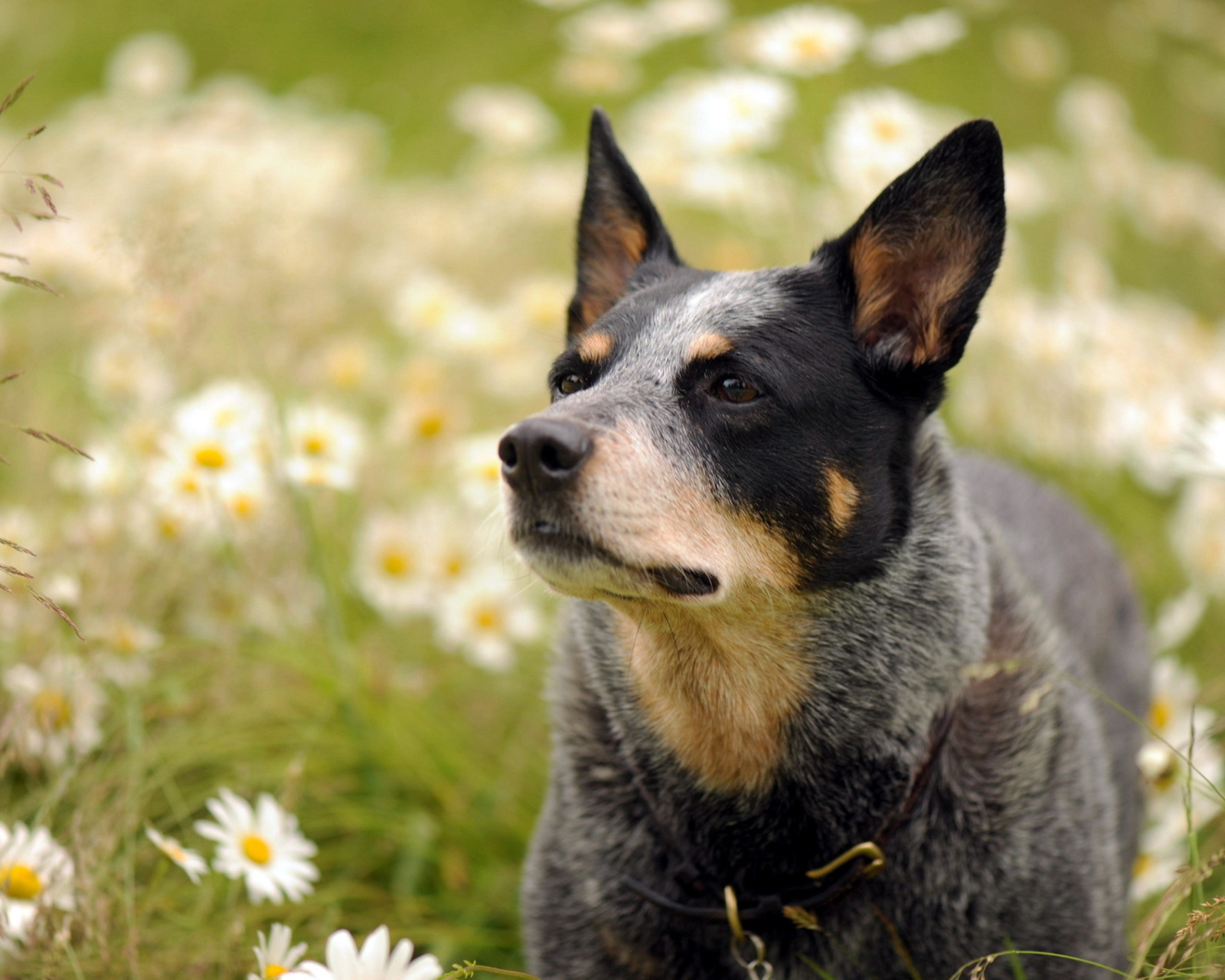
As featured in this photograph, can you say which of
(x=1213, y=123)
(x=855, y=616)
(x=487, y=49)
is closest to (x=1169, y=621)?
(x=855, y=616)

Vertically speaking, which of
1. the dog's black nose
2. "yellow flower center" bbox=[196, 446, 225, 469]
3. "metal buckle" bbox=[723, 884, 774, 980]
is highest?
the dog's black nose

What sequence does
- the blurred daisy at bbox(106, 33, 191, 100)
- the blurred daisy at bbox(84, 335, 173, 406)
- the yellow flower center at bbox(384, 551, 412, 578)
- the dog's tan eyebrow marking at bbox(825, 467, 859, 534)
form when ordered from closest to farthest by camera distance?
1. the dog's tan eyebrow marking at bbox(825, 467, 859, 534)
2. the yellow flower center at bbox(384, 551, 412, 578)
3. the blurred daisy at bbox(84, 335, 173, 406)
4. the blurred daisy at bbox(106, 33, 191, 100)

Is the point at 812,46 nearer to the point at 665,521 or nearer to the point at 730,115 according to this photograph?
the point at 730,115

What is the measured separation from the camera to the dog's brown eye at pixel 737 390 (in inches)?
89.5

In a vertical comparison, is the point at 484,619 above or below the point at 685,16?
below

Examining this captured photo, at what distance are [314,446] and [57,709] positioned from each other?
1.10 m

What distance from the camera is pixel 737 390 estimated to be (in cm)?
229

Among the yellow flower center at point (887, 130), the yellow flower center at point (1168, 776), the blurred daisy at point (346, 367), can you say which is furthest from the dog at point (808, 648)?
the blurred daisy at point (346, 367)

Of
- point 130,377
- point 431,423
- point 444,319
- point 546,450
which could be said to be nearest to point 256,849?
point 546,450

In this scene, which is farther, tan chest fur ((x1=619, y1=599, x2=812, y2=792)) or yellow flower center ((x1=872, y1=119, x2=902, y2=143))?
yellow flower center ((x1=872, y1=119, x2=902, y2=143))

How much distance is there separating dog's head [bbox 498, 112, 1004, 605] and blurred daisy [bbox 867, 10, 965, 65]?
2106 mm

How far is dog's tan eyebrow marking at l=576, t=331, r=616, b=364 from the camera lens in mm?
2473

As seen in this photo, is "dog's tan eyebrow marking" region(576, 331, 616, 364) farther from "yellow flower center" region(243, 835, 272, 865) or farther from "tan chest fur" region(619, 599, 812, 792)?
"yellow flower center" region(243, 835, 272, 865)

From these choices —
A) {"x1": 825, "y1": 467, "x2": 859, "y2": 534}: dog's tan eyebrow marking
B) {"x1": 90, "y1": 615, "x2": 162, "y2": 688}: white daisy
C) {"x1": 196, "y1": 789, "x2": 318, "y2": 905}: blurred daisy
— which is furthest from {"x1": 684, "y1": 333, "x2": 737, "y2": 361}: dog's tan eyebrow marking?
{"x1": 90, "y1": 615, "x2": 162, "y2": 688}: white daisy
